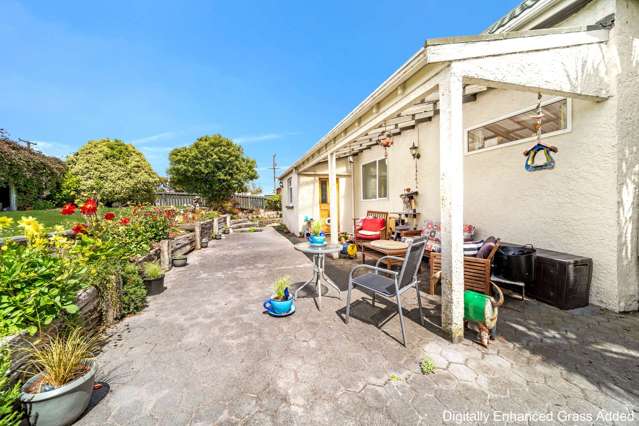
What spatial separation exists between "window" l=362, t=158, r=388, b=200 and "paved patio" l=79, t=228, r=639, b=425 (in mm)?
5156

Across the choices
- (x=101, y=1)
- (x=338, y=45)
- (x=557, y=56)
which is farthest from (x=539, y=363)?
(x=338, y=45)

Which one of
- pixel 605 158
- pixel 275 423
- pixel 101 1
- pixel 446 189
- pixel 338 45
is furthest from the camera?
pixel 338 45

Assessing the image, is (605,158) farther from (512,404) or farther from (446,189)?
(512,404)

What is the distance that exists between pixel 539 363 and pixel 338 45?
13018 mm

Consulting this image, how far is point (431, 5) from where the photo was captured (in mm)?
7141

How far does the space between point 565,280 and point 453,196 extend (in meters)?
2.24

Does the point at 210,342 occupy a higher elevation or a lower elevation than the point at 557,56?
lower

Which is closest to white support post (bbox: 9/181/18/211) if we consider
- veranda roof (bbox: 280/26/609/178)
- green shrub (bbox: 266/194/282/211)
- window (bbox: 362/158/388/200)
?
green shrub (bbox: 266/194/282/211)

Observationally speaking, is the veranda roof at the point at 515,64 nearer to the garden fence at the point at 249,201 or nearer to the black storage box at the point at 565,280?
the black storage box at the point at 565,280

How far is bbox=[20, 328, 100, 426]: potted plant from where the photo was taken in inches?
57.7

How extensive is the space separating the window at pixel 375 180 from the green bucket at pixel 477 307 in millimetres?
5637

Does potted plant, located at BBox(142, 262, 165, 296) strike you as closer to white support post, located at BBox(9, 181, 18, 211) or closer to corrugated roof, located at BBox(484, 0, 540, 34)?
corrugated roof, located at BBox(484, 0, 540, 34)

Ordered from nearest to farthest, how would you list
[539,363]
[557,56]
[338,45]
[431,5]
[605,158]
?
[539,363], [557,56], [605,158], [431,5], [338,45]

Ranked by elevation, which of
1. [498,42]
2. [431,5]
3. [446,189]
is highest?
[431,5]
